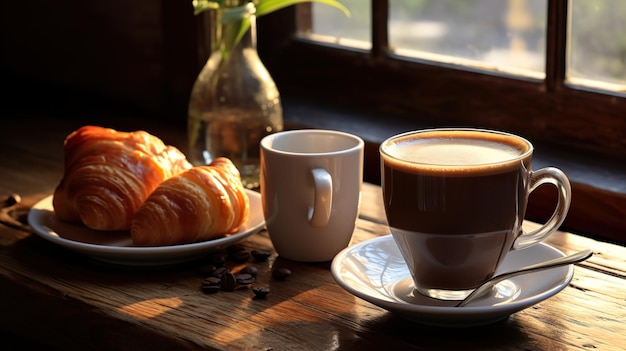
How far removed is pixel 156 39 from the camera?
1.65 metres

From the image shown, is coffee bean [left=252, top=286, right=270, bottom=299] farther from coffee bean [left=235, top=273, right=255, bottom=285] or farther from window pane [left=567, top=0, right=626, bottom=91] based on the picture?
window pane [left=567, top=0, right=626, bottom=91]

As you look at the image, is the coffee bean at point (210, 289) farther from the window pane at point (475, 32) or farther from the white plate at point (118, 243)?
the window pane at point (475, 32)

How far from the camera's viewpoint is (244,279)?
952 mm

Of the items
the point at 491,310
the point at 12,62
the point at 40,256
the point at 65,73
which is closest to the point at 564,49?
the point at 491,310

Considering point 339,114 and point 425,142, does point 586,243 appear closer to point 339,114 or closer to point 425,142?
point 425,142

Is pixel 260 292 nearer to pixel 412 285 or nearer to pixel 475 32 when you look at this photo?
pixel 412 285

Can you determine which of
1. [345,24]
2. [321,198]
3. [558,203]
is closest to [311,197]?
[321,198]

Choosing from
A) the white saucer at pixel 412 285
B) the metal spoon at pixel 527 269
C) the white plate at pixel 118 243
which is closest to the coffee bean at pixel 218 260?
the white plate at pixel 118 243

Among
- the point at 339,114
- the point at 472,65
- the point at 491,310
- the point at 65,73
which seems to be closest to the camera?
the point at 491,310

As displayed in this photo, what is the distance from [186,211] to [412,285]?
25 cm

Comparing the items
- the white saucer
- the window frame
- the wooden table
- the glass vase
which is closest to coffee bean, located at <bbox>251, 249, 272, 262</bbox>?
the wooden table

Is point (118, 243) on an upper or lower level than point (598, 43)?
lower

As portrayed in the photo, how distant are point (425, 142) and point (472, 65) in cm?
59

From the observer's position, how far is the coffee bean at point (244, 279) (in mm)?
948
